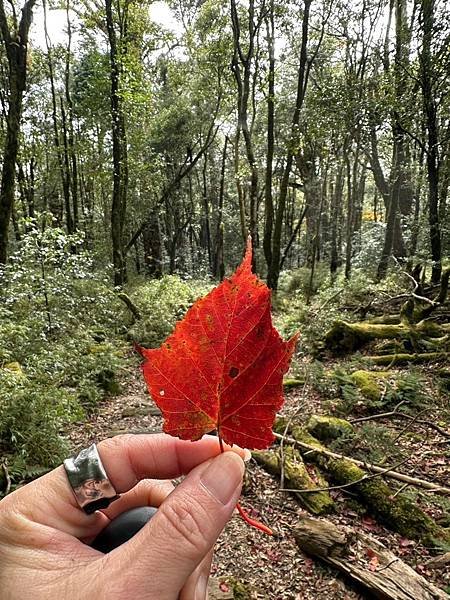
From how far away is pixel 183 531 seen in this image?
968 mm

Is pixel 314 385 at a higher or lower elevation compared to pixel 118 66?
lower

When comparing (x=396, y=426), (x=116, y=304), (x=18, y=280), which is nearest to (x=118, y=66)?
(x=116, y=304)

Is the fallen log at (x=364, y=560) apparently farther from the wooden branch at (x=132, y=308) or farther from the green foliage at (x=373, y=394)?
the wooden branch at (x=132, y=308)

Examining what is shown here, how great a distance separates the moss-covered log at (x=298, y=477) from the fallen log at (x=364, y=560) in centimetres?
25

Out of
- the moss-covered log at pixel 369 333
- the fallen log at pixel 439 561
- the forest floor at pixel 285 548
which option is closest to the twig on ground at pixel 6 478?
the forest floor at pixel 285 548

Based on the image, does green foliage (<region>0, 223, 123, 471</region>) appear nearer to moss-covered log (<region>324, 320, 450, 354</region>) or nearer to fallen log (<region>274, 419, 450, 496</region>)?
fallen log (<region>274, 419, 450, 496</region>)

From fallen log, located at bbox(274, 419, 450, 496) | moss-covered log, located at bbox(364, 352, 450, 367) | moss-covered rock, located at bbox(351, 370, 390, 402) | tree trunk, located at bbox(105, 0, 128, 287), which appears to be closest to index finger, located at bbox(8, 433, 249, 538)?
fallen log, located at bbox(274, 419, 450, 496)

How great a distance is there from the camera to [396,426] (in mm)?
4820

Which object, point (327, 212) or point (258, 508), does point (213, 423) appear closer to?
point (258, 508)

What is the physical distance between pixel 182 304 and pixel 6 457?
283 inches

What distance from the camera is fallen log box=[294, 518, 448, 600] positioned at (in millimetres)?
2639

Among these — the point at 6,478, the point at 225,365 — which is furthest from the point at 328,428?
the point at 225,365

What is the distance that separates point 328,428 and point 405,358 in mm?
2810

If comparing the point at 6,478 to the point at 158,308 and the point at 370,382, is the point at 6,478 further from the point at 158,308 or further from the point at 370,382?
the point at 158,308
